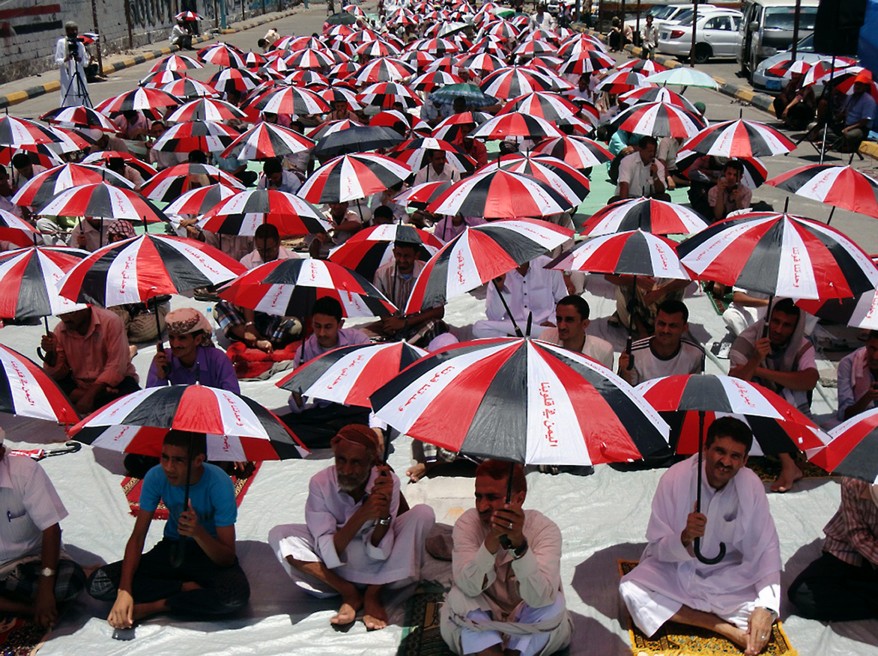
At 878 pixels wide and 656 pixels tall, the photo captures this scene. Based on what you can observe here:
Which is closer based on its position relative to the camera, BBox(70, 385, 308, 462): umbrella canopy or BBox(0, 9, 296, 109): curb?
BBox(70, 385, 308, 462): umbrella canopy

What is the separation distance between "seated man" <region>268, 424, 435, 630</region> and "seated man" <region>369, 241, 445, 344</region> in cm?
299

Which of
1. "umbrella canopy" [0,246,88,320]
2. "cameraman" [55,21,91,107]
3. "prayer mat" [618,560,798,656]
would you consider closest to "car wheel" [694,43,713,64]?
"cameraman" [55,21,91,107]

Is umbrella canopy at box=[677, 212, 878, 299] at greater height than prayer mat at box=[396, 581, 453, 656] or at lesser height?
greater

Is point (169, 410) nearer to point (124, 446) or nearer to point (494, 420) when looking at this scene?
point (124, 446)

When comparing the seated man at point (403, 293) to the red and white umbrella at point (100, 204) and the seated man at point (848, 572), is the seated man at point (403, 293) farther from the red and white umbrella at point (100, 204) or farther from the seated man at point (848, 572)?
the seated man at point (848, 572)

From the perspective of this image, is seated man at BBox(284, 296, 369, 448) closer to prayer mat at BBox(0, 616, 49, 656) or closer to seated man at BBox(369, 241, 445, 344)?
seated man at BBox(369, 241, 445, 344)

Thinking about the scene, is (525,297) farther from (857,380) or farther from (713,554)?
(713,554)

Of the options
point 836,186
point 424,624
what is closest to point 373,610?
point 424,624

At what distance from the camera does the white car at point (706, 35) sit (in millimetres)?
32219

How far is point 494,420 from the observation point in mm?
3797

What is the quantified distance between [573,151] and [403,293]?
11.0 feet

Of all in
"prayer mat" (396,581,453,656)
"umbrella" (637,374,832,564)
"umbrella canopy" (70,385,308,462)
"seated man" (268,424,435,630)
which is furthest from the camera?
"seated man" (268,424,435,630)

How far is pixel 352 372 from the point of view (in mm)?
5203

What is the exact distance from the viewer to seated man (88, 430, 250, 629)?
4957mm
